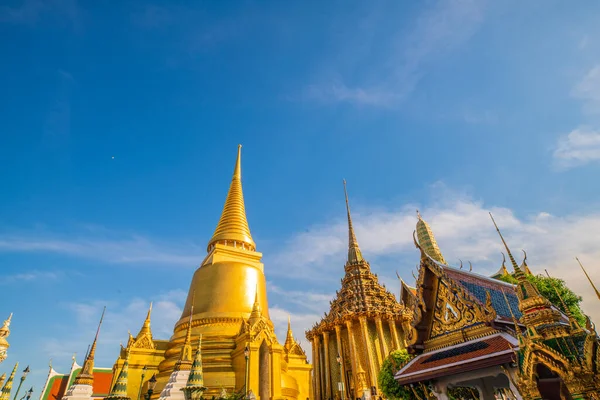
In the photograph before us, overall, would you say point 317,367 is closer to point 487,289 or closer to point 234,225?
point 234,225

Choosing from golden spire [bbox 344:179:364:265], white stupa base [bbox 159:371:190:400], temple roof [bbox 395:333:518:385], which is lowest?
temple roof [bbox 395:333:518:385]

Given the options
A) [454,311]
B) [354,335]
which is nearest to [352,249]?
[354,335]

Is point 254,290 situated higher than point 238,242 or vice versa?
point 238,242

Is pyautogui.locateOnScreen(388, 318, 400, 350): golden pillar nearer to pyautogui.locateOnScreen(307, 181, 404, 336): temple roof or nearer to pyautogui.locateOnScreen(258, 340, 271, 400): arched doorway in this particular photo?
pyautogui.locateOnScreen(307, 181, 404, 336): temple roof

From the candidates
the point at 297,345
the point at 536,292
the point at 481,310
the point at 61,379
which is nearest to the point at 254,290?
the point at 297,345

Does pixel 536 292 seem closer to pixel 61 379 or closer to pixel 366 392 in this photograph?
pixel 366 392

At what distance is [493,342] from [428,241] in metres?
36.6

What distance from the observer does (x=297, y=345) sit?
23.3m

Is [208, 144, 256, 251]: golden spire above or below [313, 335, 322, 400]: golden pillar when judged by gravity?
above

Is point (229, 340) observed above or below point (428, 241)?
below

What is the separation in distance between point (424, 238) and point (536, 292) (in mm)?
38320

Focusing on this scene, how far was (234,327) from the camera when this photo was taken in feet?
70.3

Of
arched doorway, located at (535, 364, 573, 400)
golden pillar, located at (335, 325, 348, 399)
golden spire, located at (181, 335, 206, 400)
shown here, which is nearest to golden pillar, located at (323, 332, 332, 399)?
golden pillar, located at (335, 325, 348, 399)

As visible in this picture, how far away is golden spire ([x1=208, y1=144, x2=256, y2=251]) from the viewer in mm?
28734
